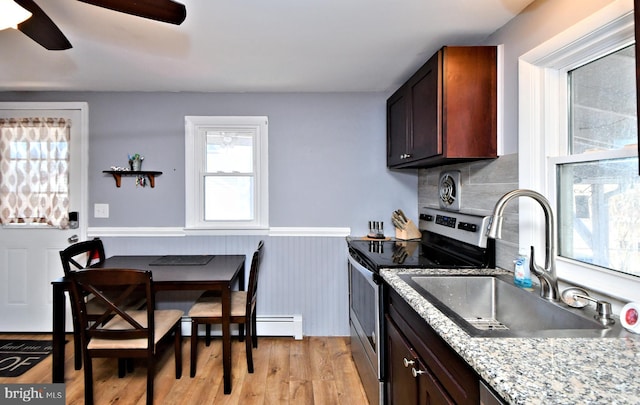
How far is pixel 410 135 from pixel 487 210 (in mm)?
717

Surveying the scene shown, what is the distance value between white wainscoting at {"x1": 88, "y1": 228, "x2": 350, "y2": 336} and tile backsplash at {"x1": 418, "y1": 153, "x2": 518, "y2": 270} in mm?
1122

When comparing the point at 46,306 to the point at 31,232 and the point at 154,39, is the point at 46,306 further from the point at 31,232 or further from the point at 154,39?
the point at 154,39

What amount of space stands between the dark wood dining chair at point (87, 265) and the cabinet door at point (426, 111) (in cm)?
230

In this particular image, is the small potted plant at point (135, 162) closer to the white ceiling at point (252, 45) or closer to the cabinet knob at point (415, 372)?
the white ceiling at point (252, 45)

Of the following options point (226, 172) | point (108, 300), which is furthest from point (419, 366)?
point (226, 172)

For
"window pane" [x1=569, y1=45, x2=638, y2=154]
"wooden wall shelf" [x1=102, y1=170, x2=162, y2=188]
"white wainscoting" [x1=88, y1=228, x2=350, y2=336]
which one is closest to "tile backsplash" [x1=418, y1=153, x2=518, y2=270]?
"window pane" [x1=569, y1=45, x2=638, y2=154]

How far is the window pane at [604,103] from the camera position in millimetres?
1153

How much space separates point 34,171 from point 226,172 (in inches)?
64.3

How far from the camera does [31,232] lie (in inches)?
111

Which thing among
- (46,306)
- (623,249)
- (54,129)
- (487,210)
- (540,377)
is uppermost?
(54,129)

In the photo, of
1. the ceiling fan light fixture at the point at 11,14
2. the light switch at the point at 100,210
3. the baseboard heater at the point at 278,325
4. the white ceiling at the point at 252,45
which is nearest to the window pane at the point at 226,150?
the white ceiling at the point at 252,45

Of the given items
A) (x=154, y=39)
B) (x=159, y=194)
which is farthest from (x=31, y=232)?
(x=154, y=39)

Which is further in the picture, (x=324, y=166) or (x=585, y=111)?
(x=324, y=166)

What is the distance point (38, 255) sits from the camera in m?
2.82
